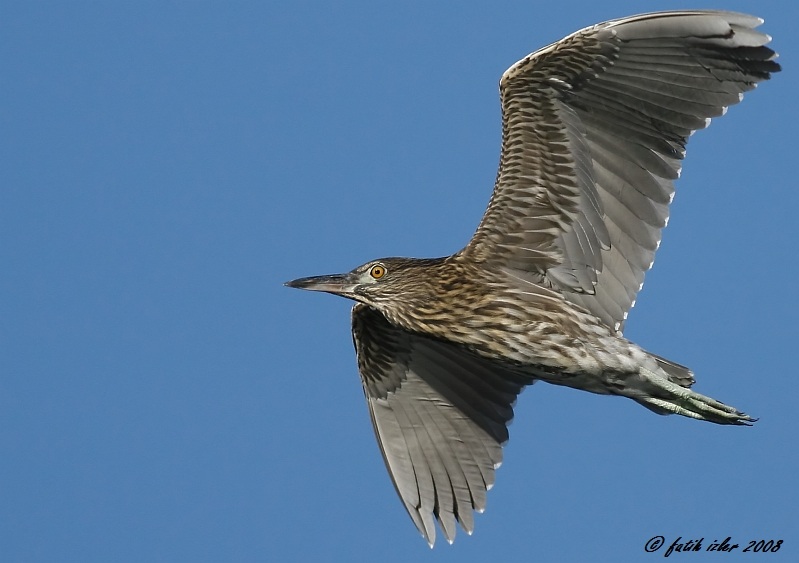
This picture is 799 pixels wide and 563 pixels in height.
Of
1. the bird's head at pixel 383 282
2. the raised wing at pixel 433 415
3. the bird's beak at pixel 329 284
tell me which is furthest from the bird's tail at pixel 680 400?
the bird's beak at pixel 329 284

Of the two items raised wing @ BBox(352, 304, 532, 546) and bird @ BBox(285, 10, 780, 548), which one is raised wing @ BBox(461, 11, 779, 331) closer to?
bird @ BBox(285, 10, 780, 548)

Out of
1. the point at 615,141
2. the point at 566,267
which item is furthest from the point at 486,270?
the point at 615,141

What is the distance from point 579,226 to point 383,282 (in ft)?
5.84

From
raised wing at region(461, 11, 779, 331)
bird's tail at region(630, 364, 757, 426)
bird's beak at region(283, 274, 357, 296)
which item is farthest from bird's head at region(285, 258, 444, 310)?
Result: bird's tail at region(630, 364, 757, 426)

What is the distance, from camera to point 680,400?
508 inches

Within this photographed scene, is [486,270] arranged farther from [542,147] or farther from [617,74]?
[617,74]

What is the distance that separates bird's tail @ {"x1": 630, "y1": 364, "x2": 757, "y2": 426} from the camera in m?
12.8

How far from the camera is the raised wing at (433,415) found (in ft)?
45.7

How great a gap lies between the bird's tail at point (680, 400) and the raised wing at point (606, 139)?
0.73 metres

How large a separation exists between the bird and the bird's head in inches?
0.5

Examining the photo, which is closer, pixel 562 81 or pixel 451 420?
Answer: pixel 562 81

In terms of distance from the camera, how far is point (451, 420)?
1421 cm

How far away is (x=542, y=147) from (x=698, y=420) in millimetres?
2741

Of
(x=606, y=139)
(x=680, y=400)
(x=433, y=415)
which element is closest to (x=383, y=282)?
(x=433, y=415)
